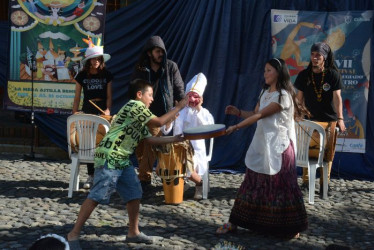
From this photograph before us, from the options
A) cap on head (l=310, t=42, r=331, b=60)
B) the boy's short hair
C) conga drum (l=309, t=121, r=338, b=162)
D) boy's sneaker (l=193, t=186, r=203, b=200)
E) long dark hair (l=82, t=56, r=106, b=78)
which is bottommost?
boy's sneaker (l=193, t=186, r=203, b=200)

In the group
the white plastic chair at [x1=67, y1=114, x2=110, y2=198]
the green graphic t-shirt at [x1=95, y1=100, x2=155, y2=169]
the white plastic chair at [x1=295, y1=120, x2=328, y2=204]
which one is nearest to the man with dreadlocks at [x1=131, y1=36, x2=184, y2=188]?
the white plastic chair at [x1=67, y1=114, x2=110, y2=198]

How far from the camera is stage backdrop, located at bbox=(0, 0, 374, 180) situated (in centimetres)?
816

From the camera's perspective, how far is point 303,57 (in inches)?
322

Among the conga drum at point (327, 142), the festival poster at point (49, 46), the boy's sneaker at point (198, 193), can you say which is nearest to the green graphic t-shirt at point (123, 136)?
the boy's sneaker at point (198, 193)

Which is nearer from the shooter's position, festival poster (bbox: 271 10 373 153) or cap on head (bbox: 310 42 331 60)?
cap on head (bbox: 310 42 331 60)

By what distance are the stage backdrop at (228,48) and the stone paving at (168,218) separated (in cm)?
67

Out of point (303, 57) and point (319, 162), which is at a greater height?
point (303, 57)

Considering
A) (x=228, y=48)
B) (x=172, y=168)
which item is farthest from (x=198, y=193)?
(x=228, y=48)

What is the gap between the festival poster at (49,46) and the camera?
8562mm

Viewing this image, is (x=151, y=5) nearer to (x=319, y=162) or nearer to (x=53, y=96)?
(x=53, y=96)

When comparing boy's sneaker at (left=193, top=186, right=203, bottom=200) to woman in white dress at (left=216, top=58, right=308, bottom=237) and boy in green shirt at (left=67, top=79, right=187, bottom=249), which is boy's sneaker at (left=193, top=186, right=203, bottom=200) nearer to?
woman in white dress at (left=216, top=58, right=308, bottom=237)

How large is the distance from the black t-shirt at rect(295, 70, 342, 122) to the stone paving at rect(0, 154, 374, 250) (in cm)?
94

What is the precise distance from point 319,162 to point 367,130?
171 cm

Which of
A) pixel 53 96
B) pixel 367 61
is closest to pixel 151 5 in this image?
pixel 53 96
